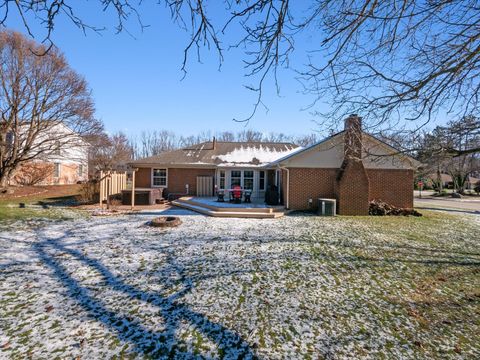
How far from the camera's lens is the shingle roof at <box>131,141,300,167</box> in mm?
18422

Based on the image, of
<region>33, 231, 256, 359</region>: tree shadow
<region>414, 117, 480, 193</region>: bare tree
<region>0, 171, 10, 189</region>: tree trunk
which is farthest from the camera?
<region>0, 171, 10, 189</region>: tree trunk

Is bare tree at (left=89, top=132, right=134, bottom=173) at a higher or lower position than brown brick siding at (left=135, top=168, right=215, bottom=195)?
higher

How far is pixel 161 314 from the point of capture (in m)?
3.85

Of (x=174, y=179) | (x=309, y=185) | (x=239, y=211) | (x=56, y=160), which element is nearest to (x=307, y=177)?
(x=309, y=185)

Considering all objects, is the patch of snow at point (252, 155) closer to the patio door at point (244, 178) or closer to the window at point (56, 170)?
the patio door at point (244, 178)

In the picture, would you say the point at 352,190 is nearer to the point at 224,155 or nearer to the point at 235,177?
the point at 235,177

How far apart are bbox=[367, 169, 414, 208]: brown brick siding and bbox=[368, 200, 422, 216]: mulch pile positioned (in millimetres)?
404

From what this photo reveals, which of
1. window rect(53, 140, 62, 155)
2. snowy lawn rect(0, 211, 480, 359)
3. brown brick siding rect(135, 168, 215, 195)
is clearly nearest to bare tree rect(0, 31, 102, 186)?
window rect(53, 140, 62, 155)

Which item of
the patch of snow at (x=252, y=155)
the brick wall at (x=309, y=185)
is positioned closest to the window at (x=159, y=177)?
the patch of snow at (x=252, y=155)

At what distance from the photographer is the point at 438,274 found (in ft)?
19.2

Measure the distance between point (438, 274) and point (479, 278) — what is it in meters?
0.85

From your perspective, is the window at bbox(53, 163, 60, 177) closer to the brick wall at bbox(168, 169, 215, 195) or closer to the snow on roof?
the brick wall at bbox(168, 169, 215, 195)

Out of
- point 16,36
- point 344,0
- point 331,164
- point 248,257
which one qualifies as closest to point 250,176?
point 331,164

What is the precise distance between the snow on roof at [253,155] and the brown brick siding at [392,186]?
271 inches
